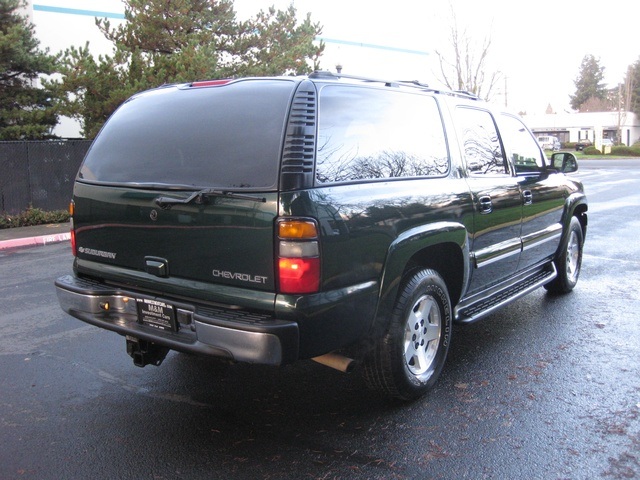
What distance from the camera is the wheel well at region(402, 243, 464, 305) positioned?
3887 mm

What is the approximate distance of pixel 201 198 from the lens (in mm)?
3135

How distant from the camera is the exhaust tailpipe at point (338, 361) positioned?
11.1 ft

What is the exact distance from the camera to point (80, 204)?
3.83m

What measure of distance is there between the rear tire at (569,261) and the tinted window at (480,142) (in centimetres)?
166

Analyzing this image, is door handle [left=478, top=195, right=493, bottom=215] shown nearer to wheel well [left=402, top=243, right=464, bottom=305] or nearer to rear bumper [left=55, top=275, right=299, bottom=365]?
wheel well [left=402, top=243, right=464, bottom=305]

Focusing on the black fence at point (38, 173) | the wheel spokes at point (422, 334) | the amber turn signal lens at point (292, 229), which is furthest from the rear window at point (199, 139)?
the black fence at point (38, 173)

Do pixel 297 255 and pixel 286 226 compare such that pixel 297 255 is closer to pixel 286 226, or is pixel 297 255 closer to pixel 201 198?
pixel 286 226

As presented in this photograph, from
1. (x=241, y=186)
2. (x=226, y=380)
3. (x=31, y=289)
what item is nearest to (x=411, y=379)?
(x=226, y=380)

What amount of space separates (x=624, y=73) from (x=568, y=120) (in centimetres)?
913

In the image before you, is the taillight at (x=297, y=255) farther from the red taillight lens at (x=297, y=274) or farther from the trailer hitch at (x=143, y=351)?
the trailer hitch at (x=143, y=351)

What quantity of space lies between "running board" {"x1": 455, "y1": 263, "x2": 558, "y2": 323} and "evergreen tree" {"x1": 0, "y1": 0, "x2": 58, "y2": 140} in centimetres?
1307

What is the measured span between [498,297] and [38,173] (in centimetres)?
1180

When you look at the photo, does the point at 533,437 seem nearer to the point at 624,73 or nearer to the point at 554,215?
the point at 554,215

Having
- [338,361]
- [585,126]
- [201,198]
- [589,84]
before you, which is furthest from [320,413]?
[589,84]
